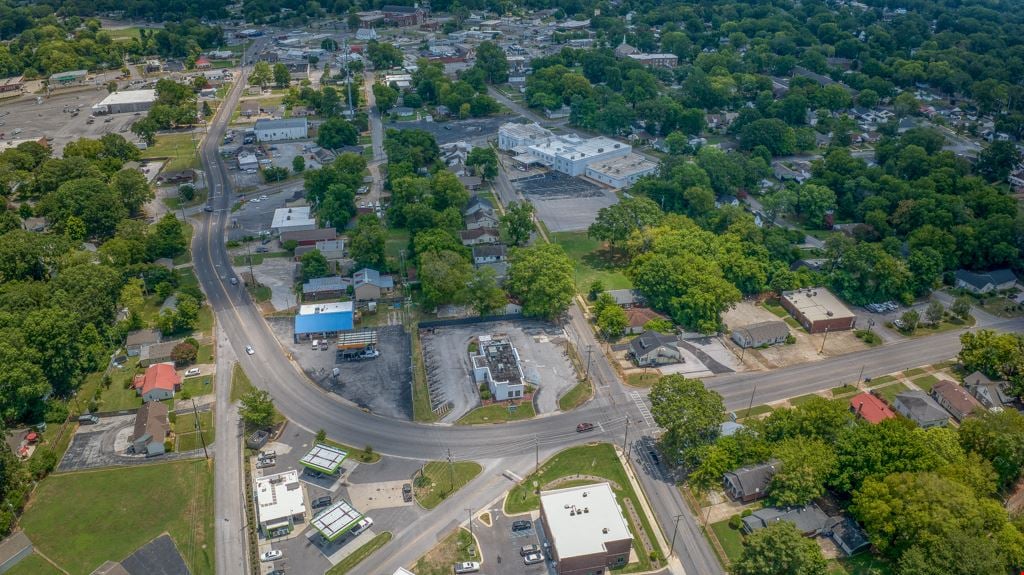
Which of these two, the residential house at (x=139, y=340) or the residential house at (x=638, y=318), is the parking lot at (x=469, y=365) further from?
the residential house at (x=139, y=340)

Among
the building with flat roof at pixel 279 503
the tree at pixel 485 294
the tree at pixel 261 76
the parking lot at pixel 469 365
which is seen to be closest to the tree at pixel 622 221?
the parking lot at pixel 469 365

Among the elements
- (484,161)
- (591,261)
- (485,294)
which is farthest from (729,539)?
(484,161)

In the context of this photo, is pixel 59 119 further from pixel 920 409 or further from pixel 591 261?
pixel 920 409

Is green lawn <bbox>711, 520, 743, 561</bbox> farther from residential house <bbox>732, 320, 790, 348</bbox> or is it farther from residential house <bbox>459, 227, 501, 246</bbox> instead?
residential house <bbox>459, 227, 501, 246</bbox>

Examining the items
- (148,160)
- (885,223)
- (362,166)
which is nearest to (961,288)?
(885,223)

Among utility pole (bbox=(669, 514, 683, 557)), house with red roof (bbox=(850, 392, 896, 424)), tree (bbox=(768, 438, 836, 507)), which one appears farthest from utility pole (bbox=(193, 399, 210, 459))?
house with red roof (bbox=(850, 392, 896, 424))

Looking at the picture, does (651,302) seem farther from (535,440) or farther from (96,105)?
(96,105)
